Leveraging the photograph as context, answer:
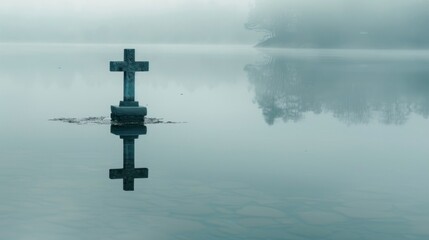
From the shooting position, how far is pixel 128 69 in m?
28.3

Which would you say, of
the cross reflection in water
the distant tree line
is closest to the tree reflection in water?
the cross reflection in water

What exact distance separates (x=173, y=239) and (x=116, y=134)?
12.6 metres

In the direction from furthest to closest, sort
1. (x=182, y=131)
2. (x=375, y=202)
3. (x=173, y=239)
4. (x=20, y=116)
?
(x=20, y=116)
(x=182, y=131)
(x=375, y=202)
(x=173, y=239)

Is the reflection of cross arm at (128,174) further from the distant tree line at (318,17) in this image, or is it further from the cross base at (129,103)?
the distant tree line at (318,17)

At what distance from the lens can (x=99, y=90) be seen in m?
49.3

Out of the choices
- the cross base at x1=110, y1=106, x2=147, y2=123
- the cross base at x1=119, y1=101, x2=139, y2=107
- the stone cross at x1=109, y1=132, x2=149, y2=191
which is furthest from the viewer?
the cross base at x1=119, y1=101, x2=139, y2=107

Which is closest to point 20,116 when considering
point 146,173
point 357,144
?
point 357,144

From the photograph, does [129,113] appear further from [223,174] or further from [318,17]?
[318,17]

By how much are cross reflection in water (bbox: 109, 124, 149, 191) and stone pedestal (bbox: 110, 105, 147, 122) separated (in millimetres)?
441

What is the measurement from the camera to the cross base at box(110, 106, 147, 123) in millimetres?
27656

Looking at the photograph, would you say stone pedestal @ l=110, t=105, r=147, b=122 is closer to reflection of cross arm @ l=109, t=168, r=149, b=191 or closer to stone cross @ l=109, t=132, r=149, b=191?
stone cross @ l=109, t=132, r=149, b=191

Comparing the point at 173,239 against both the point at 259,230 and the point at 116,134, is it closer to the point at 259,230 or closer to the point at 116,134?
the point at 259,230

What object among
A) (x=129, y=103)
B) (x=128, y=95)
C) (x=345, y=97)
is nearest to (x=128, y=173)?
(x=129, y=103)

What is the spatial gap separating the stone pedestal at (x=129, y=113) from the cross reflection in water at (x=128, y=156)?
1.45 feet
